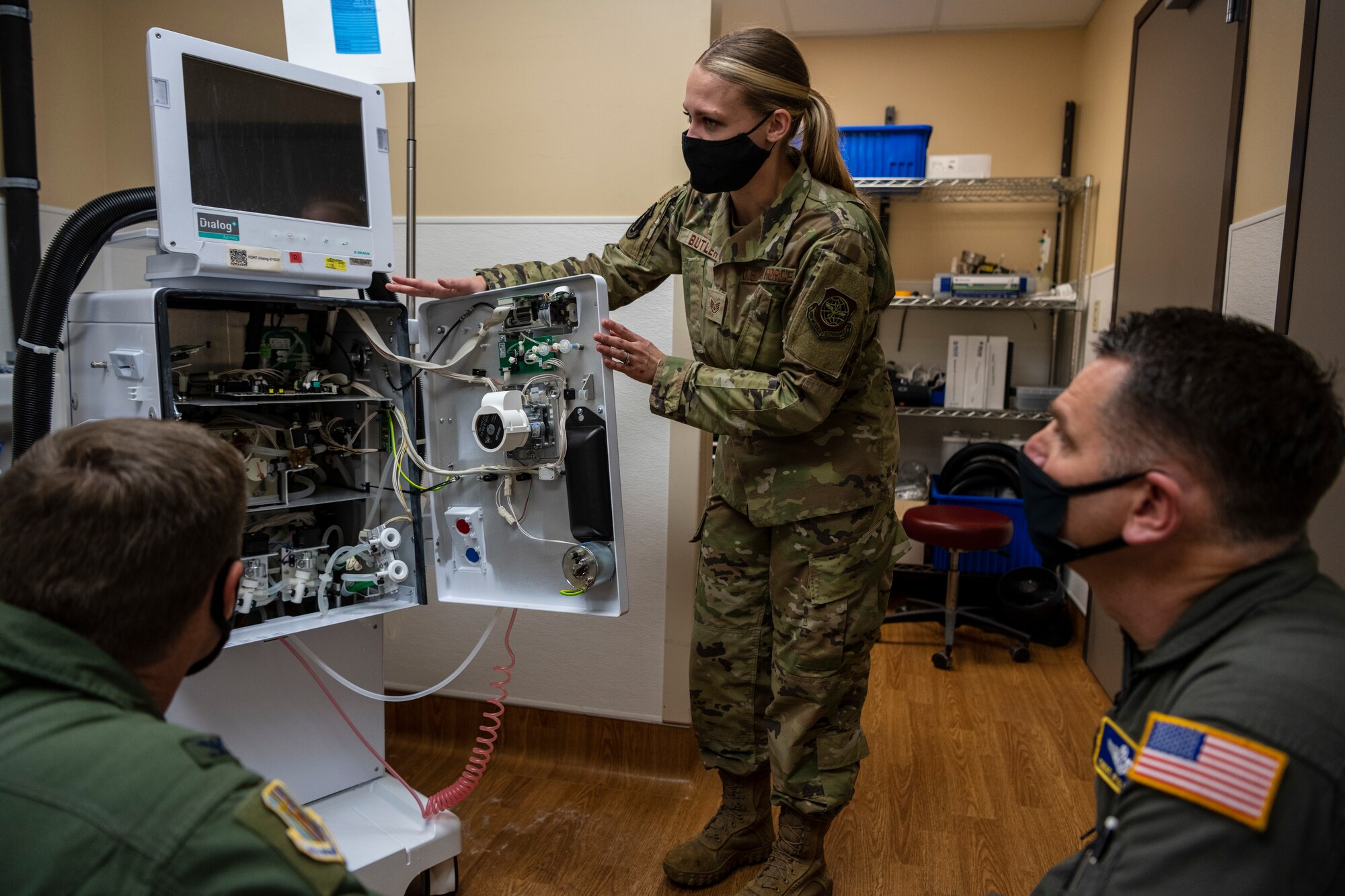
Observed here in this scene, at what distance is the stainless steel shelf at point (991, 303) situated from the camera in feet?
12.4

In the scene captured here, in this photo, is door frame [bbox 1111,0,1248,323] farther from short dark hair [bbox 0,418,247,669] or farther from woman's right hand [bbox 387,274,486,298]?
short dark hair [bbox 0,418,247,669]

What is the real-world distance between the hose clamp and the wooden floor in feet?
4.11

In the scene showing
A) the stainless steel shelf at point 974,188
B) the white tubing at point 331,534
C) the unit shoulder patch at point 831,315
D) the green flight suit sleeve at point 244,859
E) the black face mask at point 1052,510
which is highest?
the stainless steel shelf at point 974,188

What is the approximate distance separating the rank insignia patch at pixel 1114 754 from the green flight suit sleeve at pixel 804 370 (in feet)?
2.54

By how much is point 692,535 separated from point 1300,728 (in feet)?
5.28

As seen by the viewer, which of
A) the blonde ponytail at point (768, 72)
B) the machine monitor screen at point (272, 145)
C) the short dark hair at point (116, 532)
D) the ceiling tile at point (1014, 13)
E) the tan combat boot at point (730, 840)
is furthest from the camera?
the ceiling tile at point (1014, 13)

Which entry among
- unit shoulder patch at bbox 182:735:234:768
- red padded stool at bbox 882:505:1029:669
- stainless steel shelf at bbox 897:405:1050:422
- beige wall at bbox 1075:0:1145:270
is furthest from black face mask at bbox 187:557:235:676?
stainless steel shelf at bbox 897:405:1050:422

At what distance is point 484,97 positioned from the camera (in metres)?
2.22

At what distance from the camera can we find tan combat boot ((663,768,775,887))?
1.83 meters

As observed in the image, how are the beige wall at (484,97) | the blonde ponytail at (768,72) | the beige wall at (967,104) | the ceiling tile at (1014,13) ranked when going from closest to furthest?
the blonde ponytail at (768,72), the beige wall at (484,97), the ceiling tile at (1014,13), the beige wall at (967,104)

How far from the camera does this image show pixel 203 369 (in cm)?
167

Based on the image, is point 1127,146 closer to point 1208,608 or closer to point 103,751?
point 1208,608

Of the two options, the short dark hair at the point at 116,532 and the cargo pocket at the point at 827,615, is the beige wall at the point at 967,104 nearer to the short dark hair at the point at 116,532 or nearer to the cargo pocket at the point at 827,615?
the cargo pocket at the point at 827,615

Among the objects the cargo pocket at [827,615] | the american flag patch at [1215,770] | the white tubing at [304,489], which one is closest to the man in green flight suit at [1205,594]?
the american flag patch at [1215,770]
